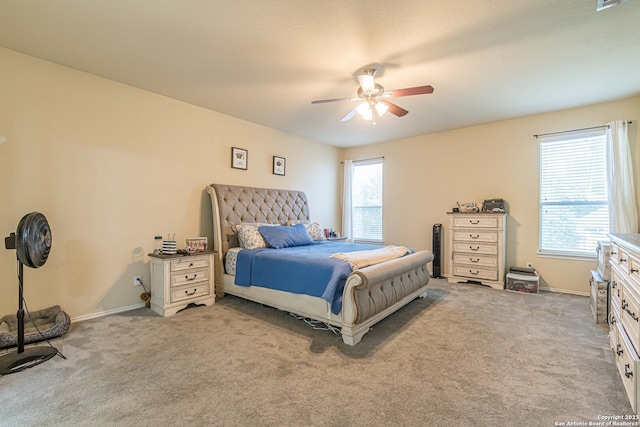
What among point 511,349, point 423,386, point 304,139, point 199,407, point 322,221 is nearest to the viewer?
point 199,407

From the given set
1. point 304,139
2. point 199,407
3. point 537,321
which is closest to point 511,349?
point 537,321

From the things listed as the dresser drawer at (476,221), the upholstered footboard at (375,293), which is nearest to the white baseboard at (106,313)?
the upholstered footboard at (375,293)

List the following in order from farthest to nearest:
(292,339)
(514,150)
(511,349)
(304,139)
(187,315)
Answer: (304,139) → (514,150) → (187,315) → (292,339) → (511,349)

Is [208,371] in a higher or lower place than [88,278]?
lower

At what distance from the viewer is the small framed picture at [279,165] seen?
512 cm

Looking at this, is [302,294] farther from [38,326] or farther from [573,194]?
[573,194]

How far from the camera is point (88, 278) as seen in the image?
3133 millimetres

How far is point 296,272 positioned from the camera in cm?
297

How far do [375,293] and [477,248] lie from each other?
2712 millimetres

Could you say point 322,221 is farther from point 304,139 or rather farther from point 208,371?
point 208,371

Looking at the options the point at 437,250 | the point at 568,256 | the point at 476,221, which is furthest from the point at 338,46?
the point at 568,256

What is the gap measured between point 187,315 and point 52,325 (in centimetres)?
117

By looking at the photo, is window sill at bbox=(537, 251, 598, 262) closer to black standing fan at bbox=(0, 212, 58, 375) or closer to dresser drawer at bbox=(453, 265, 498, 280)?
dresser drawer at bbox=(453, 265, 498, 280)

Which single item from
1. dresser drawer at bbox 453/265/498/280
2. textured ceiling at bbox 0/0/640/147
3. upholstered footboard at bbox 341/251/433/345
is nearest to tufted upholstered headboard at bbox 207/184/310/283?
textured ceiling at bbox 0/0/640/147
